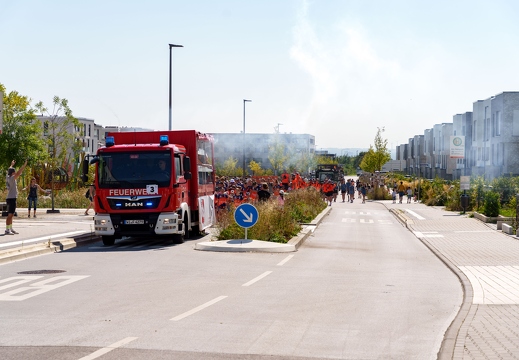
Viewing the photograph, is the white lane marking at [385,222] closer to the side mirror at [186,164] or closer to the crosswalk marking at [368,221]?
the crosswalk marking at [368,221]

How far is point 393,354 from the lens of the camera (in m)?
8.12

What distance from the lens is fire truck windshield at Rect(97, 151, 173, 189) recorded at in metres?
21.0

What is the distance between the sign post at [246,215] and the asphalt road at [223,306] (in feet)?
5.54

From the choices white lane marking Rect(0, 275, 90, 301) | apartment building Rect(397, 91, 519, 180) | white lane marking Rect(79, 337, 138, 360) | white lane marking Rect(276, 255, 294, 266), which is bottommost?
white lane marking Rect(276, 255, 294, 266)

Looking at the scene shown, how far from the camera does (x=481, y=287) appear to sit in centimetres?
1363

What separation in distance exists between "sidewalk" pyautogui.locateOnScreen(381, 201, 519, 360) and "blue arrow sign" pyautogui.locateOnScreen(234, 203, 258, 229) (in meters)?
4.68

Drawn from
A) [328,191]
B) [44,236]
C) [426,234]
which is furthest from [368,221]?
[44,236]

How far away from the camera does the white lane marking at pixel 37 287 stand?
11857mm

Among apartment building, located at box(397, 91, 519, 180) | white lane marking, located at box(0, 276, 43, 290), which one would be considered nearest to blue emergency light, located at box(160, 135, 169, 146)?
white lane marking, located at box(0, 276, 43, 290)

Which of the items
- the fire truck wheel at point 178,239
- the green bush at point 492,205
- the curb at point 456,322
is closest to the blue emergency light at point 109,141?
the fire truck wheel at point 178,239

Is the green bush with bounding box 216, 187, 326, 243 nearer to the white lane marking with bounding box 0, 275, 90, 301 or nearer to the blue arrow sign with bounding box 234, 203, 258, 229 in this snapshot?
the blue arrow sign with bounding box 234, 203, 258, 229

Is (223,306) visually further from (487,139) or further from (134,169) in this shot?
(487,139)

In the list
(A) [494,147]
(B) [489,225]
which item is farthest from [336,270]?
(A) [494,147]

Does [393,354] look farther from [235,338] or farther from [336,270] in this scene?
[336,270]
